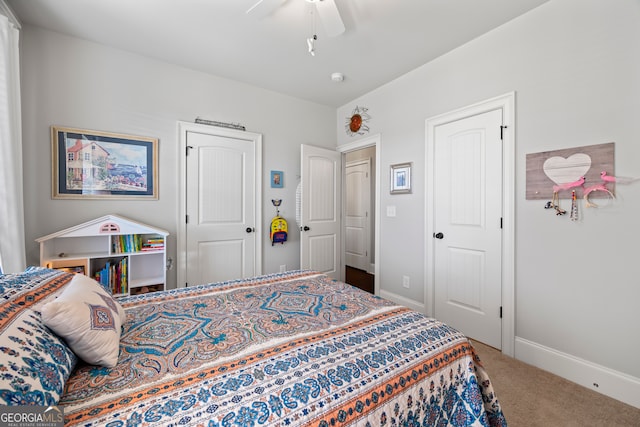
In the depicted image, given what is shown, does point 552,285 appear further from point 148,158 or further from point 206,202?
point 148,158

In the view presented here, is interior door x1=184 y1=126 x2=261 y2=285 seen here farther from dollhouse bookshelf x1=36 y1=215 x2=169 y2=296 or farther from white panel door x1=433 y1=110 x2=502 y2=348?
white panel door x1=433 y1=110 x2=502 y2=348

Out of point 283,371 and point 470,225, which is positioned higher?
point 470,225

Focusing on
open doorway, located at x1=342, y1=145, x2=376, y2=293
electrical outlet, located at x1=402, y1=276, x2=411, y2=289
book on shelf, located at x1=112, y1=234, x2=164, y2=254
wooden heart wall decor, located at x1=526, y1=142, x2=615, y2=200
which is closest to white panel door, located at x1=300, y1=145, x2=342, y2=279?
open doorway, located at x1=342, y1=145, x2=376, y2=293

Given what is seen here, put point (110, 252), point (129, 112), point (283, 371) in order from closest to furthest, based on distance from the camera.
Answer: point (283, 371)
point (110, 252)
point (129, 112)

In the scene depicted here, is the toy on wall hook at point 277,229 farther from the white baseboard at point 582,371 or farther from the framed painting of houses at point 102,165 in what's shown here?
the white baseboard at point 582,371

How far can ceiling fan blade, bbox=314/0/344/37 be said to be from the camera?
171 centimetres

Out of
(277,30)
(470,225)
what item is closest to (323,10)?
(277,30)

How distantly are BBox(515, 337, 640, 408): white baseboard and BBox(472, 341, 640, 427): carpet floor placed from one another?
4cm

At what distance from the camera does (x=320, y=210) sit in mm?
3707

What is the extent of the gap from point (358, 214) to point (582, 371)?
12.3ft

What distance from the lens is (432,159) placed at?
2.78 m

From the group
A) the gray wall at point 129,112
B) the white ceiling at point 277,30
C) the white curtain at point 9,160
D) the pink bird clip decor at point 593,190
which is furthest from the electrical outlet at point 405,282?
the white curtain at point 9,160

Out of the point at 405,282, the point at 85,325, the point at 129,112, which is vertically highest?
the point at 129,112

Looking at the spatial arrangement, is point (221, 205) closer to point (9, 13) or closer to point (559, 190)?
point (9, 13)
